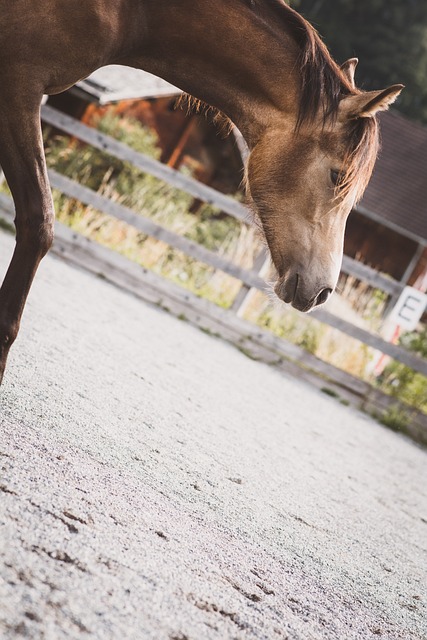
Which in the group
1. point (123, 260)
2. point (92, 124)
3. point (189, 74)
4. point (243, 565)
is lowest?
point (243, 565)

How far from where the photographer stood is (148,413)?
3.52 meters

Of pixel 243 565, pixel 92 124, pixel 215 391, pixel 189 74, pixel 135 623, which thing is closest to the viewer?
pixel 135 623

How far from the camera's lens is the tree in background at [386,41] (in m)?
41.9

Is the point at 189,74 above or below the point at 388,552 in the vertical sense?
above

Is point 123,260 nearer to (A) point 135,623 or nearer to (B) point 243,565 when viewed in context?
(B) point 243,565

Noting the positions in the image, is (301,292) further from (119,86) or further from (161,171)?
(119,86)

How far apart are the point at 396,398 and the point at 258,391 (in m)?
2.61

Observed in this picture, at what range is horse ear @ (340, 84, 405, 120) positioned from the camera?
8.10 feet

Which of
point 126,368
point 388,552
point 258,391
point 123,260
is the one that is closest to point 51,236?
point 126,368

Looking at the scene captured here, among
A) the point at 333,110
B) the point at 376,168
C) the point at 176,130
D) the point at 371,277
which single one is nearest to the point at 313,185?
the point at 333,110

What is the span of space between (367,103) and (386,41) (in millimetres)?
45247

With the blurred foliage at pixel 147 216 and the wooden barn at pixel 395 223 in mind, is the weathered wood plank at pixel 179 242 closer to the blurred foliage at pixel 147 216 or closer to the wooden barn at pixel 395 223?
the blurred foliage at pixel 147 216

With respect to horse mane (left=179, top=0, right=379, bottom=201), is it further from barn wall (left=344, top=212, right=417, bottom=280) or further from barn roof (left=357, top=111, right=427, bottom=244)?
barn wall (left=344, top=212, right=417, bottom=280)

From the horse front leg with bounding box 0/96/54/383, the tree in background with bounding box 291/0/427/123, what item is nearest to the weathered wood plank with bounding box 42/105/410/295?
the horse front leg with bounding box 0/96/54/383
